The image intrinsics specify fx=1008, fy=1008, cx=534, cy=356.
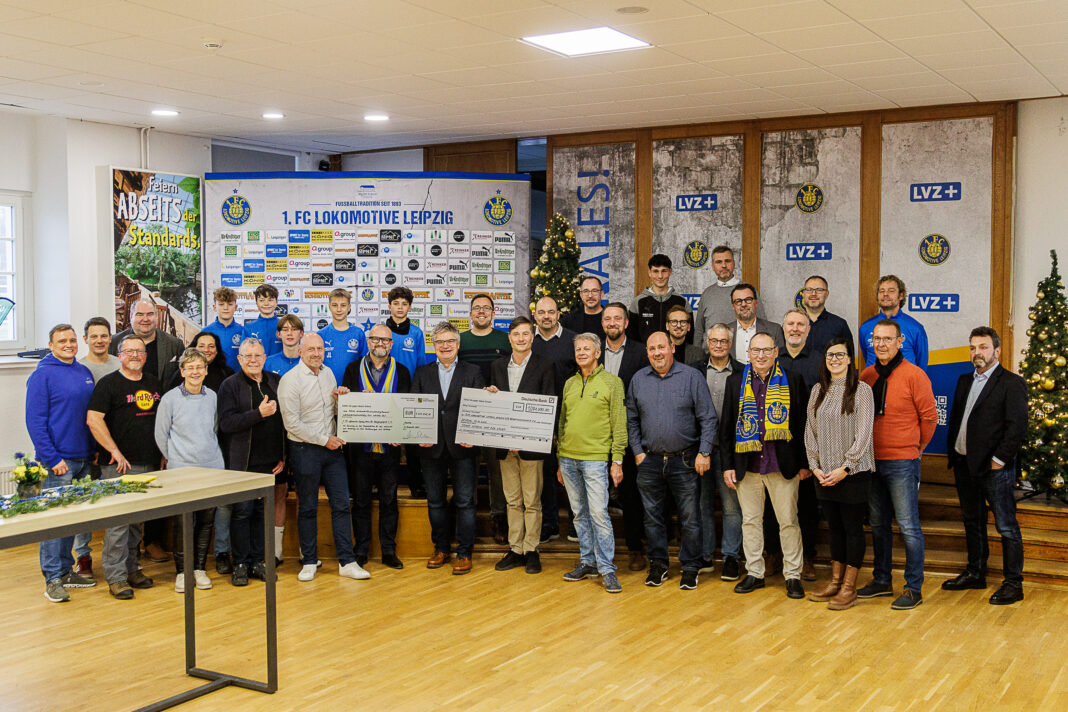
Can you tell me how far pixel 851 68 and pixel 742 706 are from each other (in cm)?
430

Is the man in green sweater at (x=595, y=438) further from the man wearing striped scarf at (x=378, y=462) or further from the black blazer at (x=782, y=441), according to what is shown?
the man wearing striped scarf at (x=378, y=462)

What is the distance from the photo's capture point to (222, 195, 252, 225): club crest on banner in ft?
32.2

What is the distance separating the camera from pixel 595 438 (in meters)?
6.63

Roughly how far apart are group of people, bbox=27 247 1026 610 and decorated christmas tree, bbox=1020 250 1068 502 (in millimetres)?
795

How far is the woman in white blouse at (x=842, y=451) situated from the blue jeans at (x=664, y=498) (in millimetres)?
827

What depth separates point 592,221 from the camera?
9.70 metres

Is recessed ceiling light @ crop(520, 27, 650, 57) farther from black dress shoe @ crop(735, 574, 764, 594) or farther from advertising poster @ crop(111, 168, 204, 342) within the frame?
advertising poster @ crop(111, 168, 204, 342)

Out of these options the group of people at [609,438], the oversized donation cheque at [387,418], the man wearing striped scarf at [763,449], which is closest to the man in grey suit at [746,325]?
the group of people at [609,438]


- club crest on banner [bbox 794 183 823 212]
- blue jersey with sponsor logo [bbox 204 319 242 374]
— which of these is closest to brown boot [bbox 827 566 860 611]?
club crest on banner [bbox 794 183 823 212]

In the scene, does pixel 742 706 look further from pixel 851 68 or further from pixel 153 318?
pixel 153 318

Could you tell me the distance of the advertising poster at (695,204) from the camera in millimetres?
9031

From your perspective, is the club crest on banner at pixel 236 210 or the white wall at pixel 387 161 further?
the white wall at pixel 387 161

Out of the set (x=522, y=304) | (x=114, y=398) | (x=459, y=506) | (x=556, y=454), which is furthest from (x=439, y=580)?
(x=522, y=304)

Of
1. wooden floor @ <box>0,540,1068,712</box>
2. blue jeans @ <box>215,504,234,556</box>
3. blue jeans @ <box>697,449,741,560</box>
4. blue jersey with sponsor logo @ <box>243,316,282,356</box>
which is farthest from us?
blue jersey with sponsor logo @ <box>243,316,282,356</box>
